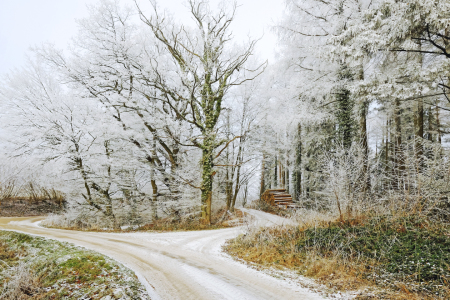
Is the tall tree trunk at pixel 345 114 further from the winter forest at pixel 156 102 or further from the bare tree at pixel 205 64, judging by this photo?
the bare tree at pixel 205 64

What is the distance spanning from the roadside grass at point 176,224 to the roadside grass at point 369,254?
4565 millimetres

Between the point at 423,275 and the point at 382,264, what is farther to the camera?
the point at 382,264

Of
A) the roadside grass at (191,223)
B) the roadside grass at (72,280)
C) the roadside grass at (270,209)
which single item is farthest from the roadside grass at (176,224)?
the roadside grass at (72,280)

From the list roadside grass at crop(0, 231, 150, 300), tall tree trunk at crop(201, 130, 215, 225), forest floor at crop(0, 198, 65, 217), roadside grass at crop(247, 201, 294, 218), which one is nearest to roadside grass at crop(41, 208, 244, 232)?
tall tree trunk at crop(201, 130, 215, 225)

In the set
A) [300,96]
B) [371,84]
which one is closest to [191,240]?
[371,84]

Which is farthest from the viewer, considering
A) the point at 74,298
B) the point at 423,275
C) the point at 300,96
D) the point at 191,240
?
the point at 300,96

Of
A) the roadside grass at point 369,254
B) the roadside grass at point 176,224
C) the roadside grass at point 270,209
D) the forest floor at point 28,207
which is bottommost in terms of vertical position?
the forest floor at point 28,207

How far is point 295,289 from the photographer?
3.81 meters

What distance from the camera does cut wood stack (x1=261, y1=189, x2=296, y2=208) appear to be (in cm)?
1598

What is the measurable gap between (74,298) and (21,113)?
1517cm

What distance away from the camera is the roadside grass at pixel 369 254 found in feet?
11.6

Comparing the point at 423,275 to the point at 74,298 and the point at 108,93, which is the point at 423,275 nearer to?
the point at 74,298

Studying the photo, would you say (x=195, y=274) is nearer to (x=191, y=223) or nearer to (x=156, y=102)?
(x=191, y=223)

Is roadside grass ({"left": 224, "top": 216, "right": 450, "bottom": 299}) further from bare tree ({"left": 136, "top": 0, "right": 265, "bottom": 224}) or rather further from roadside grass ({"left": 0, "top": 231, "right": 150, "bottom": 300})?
bare tree ({"left": 136, "top": 0, "right": 265, "bottom": 224})
